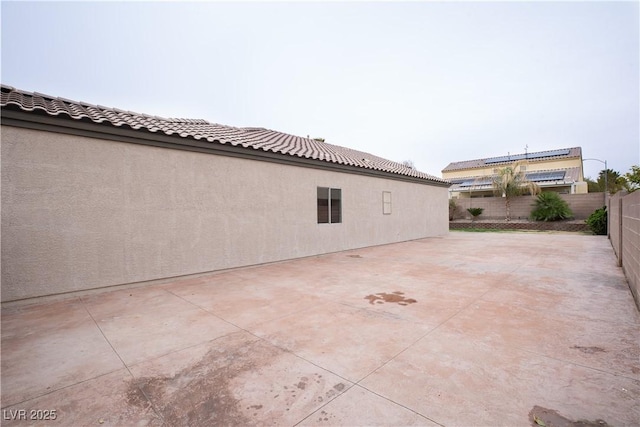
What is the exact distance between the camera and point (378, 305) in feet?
13.5

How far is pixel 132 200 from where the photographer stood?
5.34m

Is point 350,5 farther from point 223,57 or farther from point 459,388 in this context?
point 459,388

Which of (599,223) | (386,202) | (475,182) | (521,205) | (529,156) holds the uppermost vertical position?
(529,156)

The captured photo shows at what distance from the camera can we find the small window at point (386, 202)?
1154cm

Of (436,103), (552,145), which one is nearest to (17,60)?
(436,103)

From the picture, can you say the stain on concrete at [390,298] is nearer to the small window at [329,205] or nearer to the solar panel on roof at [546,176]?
the small window at [329,205]

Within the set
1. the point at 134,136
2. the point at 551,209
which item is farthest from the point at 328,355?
the point at 551,209

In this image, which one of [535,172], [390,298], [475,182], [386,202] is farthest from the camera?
[535,172]

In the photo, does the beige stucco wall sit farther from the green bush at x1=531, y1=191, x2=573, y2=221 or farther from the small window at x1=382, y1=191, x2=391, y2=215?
the green bush at x1=531, y1=191, x2=573, y2=221

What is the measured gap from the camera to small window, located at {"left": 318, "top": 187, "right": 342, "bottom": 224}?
29.6ft

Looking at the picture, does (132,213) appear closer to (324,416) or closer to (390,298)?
(390,298)

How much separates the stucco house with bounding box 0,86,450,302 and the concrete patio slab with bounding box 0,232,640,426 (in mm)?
668

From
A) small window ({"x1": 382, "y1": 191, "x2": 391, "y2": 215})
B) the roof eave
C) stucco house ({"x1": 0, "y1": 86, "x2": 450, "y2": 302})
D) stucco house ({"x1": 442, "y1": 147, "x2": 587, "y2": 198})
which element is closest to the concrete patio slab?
stucco house ({"x1": 0, "y1": 86, "x2": 450, "y2": 302})

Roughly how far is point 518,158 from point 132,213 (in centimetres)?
4151
